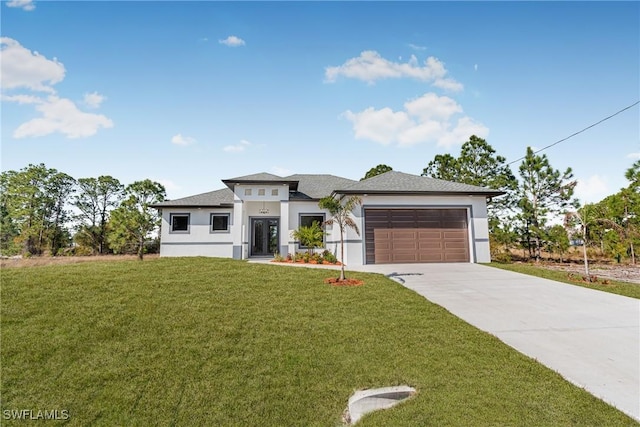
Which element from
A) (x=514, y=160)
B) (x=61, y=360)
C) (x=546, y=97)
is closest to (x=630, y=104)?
(x=546, y=97)

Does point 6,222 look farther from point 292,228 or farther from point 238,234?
point 292,228

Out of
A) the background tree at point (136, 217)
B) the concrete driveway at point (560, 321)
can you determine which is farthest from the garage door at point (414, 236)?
the background tree at point (136, 217)

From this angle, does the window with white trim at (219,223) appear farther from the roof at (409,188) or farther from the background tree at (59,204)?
the background tree at (59,204)

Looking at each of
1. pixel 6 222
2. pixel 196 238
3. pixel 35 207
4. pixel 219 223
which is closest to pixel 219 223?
pixel 219 223

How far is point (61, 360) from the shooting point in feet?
14.0

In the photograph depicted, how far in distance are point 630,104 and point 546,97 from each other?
8.81 feet

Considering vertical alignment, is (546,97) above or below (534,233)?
above

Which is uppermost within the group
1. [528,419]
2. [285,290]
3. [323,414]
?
[285,290]

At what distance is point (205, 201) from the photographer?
1638 centimetres

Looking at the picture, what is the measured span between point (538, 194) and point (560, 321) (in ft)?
49.3

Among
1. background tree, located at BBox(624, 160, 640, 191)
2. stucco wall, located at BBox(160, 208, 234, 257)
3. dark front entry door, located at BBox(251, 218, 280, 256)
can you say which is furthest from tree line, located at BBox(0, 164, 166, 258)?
background tree, located at BBox(624, 160, 640, 191)

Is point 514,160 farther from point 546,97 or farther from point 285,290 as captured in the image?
point 285,290

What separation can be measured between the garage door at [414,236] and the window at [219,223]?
8.72m

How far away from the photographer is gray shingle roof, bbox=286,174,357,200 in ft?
53.4
